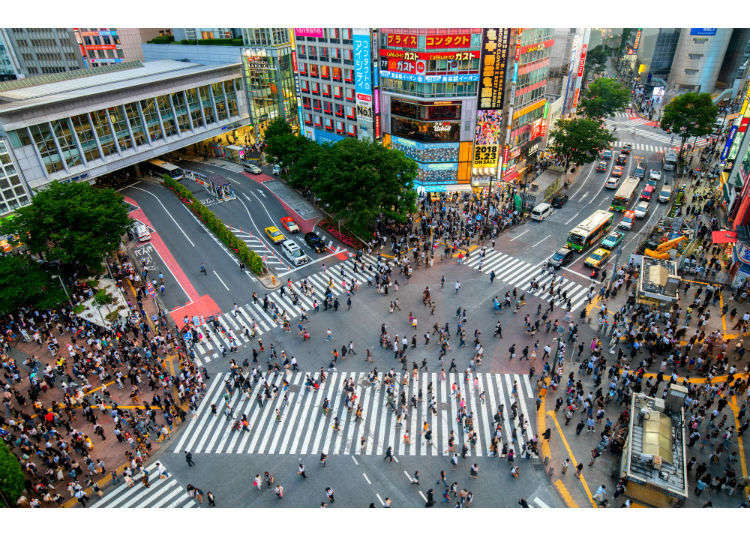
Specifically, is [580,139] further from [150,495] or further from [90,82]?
[90,82]

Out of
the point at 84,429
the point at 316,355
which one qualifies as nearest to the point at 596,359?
the point at 316,355

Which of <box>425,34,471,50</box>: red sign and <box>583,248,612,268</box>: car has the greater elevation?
<box>425,34,471,50</box>: red sign

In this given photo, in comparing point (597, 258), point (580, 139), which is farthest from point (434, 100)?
point (597, 258)

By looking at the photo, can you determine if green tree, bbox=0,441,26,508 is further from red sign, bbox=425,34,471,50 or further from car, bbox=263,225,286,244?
red sign, bbox=425,34,471,50

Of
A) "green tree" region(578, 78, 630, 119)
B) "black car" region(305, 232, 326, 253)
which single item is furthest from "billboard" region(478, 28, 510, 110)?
"green tree" region(578, 78, 630, 119)

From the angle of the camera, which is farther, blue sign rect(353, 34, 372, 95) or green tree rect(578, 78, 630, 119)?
green tree rect(578, 78, 630, 119)

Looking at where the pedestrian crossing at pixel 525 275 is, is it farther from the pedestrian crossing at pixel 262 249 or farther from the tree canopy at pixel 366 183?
the pedestrian crossing at pixel 262 249

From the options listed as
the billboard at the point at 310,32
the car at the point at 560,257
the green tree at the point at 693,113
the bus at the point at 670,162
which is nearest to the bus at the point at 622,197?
the car at the point at 560,257
